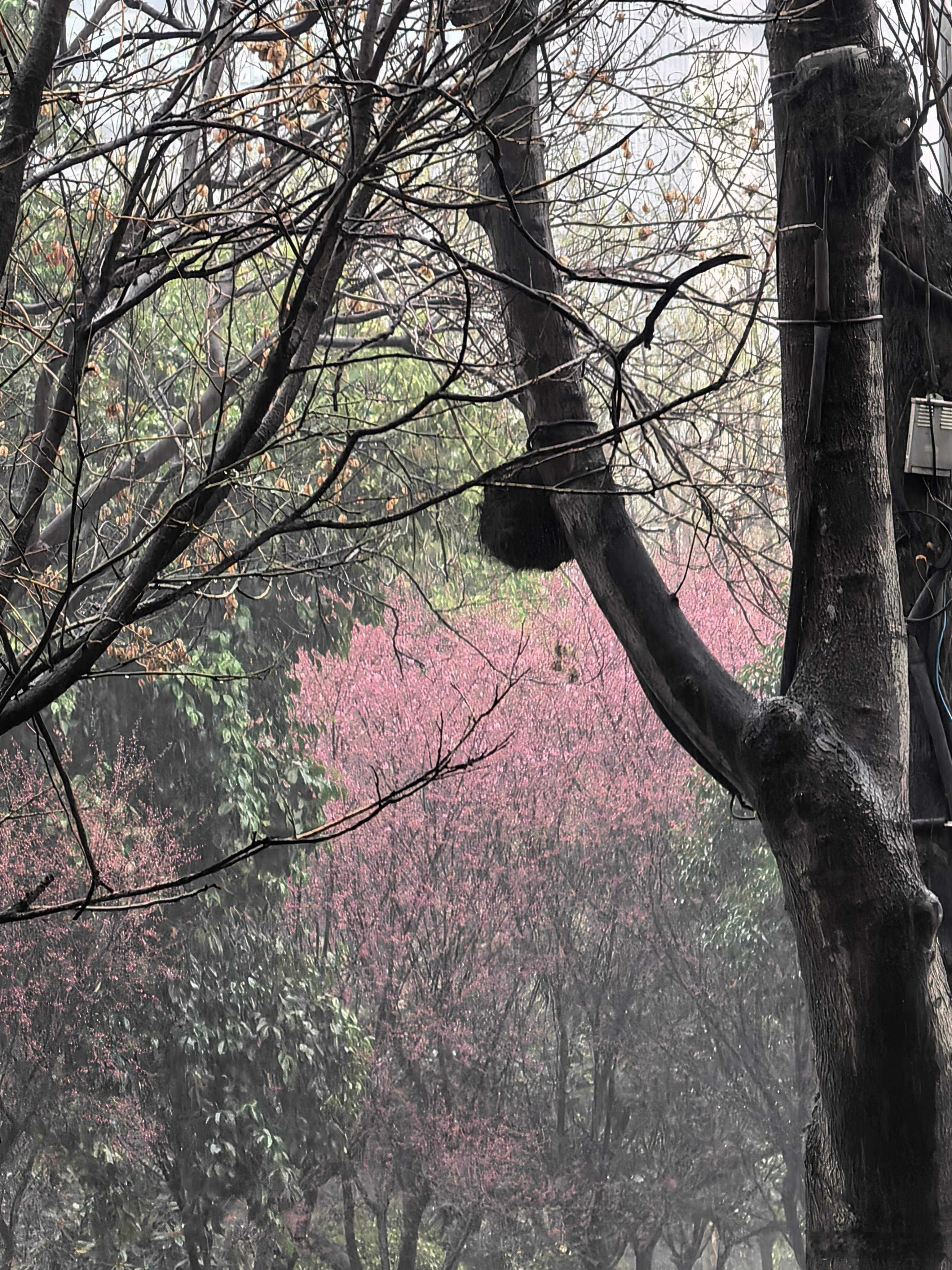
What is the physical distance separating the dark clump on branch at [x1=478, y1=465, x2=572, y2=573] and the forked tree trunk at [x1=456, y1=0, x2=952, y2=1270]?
0.16 meters

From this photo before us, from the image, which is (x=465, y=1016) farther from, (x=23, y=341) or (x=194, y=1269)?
(x=23, y=341)

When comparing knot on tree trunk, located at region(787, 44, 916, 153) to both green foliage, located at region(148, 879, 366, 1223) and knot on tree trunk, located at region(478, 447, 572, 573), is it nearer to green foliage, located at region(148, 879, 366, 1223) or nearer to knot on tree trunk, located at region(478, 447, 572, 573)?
knot on tree trunk, located at region(478, 447, 572, 573)

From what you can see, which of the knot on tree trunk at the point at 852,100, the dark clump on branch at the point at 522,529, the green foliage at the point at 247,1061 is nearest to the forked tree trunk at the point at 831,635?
the knot on tree trunk at the point at 852,100

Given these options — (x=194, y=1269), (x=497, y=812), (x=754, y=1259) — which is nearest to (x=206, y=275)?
(x=194, y=1269)

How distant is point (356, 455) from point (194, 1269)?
253 inches

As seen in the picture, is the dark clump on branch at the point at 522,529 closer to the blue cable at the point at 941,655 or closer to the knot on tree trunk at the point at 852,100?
the blue cable at the point at 941,655

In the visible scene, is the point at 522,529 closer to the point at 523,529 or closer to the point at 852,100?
the point at 523,529

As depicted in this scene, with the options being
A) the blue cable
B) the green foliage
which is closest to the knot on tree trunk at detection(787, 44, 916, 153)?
the blue cable

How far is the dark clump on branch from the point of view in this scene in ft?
10.4

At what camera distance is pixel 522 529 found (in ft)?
10.5

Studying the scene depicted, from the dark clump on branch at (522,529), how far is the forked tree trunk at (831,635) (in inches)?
6.3

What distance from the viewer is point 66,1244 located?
395 inches

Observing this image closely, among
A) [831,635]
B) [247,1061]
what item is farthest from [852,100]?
[247,1061]

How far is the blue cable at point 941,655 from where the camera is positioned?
267 centimetres
